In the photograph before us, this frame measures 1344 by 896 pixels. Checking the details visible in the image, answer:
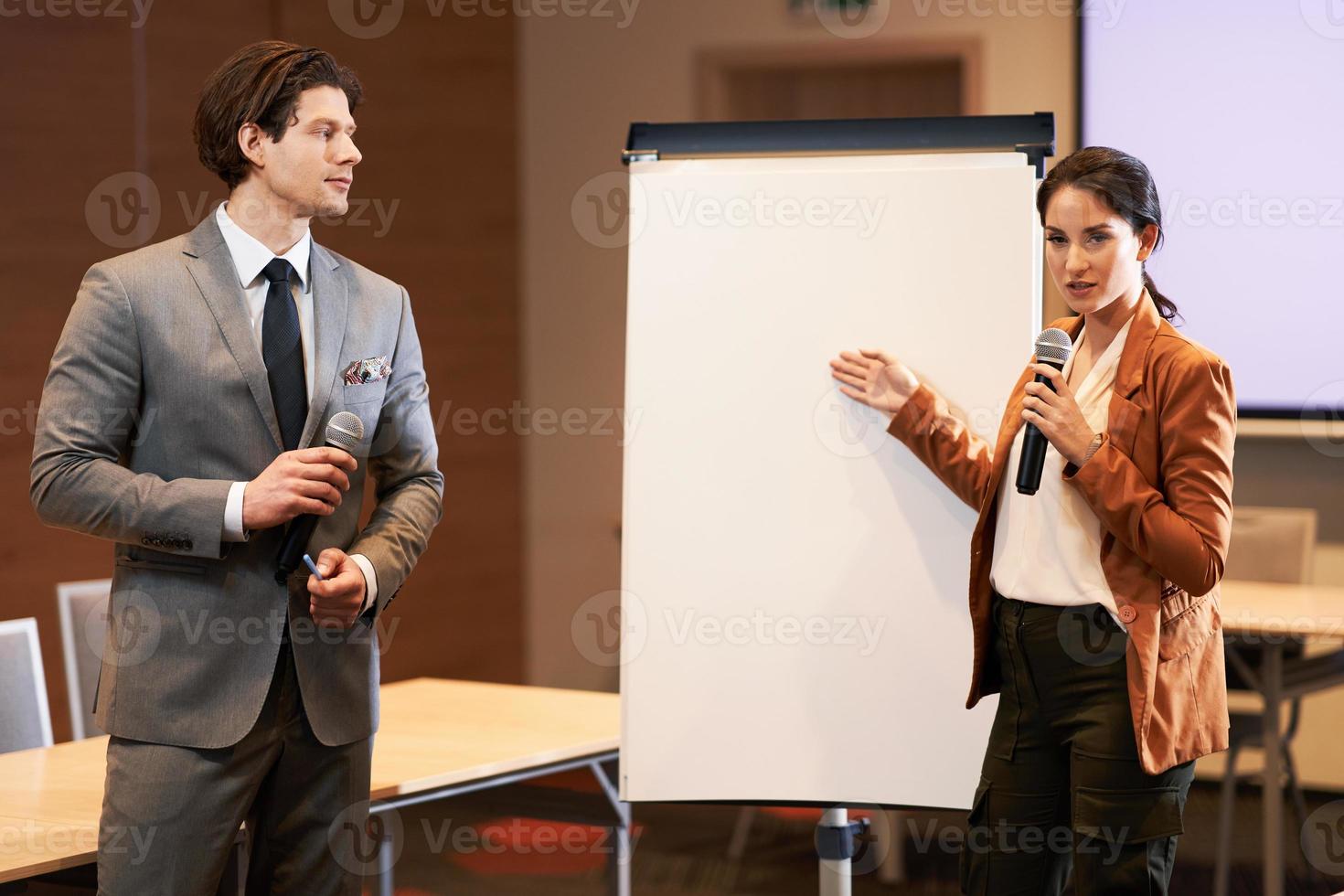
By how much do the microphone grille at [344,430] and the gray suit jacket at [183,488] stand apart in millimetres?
36

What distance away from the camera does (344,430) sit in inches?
74.4

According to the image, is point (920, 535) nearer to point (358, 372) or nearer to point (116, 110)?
point (358, 372)

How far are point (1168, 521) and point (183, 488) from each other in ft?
4.16

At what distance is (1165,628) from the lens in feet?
5.87

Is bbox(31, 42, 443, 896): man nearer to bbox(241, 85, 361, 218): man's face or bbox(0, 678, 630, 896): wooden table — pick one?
bbox(241, 85, 361, 218): man's face

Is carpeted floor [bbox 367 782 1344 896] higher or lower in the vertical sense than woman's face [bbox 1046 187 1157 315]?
lower

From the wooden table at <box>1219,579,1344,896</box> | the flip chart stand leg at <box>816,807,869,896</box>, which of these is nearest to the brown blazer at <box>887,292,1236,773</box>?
the flip chart stand leg at <box>816,807,869,896</box>

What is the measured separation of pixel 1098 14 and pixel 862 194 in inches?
130

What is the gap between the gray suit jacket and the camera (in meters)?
1.78

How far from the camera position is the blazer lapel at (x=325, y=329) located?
1.92 metres

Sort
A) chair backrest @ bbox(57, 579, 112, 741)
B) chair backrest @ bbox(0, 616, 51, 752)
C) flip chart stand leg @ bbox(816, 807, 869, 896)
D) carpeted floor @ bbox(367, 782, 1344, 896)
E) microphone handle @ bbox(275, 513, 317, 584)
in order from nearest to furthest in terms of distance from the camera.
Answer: microphone handle @ bbox(275, 513, 317, 584) < flip chart stand leg @ bbox(816, 807, 869, 896) < chair backrest @ bbox(0, 616, 51, 752) < chair backrest @ bbox(57, 579, 112, 741) < carpeted floor @ bbox(367, 782, 1344, 896)

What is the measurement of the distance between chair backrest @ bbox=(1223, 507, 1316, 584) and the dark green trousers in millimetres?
2602

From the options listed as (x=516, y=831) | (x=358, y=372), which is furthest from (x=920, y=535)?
(x=516, y=831)

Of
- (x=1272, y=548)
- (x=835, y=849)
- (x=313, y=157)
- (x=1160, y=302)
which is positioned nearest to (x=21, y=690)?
(x=313, y=157)
